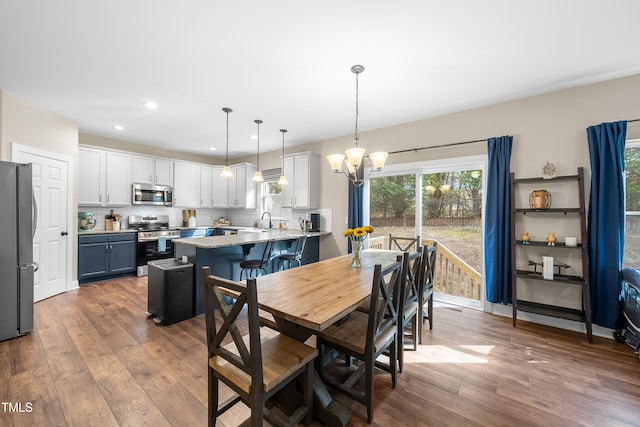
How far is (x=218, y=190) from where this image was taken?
6664 millimetres

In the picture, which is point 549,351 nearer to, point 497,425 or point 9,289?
point 497,425

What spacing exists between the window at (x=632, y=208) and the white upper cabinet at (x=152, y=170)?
7.24 meters

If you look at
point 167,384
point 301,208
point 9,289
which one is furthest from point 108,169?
point 167,384

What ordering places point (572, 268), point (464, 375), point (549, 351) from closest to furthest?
point (464, 375), point (549, 351), point (572, 268)

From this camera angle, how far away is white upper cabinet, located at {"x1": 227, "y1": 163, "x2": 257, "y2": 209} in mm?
6371

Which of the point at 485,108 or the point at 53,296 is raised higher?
the point at 485,108

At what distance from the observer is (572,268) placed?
301cm

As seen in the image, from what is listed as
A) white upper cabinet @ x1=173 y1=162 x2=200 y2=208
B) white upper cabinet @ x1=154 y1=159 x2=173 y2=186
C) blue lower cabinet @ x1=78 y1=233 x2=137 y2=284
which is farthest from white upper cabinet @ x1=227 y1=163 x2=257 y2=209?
blue lower cabinet @ x1=78 y1=233 x2=137 y2=284

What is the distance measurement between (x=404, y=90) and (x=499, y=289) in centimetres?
272

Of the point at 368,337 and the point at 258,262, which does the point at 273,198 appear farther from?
the point at 368,337

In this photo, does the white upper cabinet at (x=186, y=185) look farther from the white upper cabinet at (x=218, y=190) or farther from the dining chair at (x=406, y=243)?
the dining chair at (x=406, y=243)

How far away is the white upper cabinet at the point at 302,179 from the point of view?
5098 mm

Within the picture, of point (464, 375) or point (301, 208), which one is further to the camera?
point (301, 208)

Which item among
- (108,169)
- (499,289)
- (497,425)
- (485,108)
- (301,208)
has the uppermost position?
(485,108)
